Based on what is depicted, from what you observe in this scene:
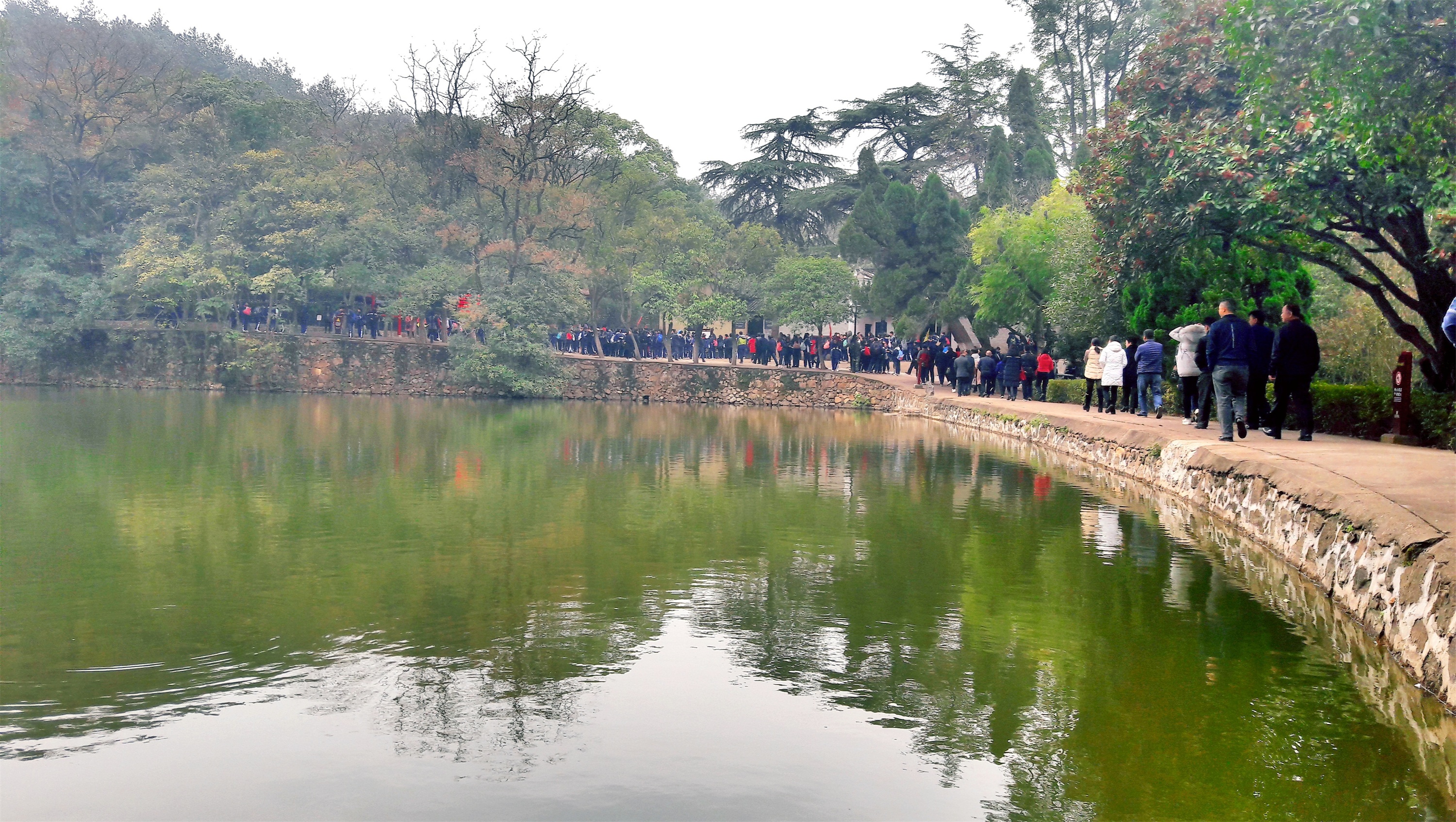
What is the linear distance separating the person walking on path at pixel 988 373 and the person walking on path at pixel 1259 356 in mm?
17386

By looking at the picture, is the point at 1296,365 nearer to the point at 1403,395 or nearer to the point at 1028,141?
the point at 1403,395

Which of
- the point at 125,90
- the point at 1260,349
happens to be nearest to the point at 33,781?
the point at 1260,349

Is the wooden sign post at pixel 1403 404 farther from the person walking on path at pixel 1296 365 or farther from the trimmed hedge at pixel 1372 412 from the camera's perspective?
the person walking on path at pixel 1296 365

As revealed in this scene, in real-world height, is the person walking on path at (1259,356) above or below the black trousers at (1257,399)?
above

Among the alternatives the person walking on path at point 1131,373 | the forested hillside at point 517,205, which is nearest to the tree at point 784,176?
the forested hillside at point 517,205

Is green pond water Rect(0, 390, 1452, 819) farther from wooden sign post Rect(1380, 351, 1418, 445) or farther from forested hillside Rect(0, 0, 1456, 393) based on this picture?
forested hillside Rect(0, 0, 1456, 393)

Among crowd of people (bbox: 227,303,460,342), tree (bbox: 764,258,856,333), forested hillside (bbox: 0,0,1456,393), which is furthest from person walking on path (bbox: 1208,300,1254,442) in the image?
crowd of people (bbox: 227,303,460,342)

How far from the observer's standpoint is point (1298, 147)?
14.9 meters

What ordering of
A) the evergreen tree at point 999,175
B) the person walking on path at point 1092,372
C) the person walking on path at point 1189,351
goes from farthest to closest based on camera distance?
the evergreen tree at point 999,175, the person walking on path at point 1092,372, the person walking on path at point 1189,351

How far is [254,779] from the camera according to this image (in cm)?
474

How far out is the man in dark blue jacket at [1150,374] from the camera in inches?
747

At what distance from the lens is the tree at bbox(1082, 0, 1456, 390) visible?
11.0 m

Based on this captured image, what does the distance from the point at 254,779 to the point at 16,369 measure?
156ft

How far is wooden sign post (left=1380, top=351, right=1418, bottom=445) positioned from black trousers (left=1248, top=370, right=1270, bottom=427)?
4.51ft
